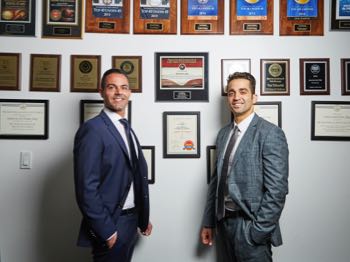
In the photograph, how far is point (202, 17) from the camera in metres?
1.97

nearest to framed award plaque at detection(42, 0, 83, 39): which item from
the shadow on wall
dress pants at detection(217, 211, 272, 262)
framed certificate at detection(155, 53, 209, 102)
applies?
framed certificate at detection(155, 53, 209, 102)

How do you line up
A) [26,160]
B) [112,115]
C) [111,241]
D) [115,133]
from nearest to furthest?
[111,241] < [115,133] < [112,115] < [26,160]

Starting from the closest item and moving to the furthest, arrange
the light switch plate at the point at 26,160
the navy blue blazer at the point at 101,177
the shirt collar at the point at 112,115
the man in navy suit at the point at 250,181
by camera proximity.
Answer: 1. the navy blue blazer at the point at 101,177
2. the man in navy suit at the point at 250,181
3. the shirt collar at the point at 112,115
4. the light switch plate at the point at 26,160

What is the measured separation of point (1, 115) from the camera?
1.93 meters

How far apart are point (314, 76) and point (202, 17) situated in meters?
0.88

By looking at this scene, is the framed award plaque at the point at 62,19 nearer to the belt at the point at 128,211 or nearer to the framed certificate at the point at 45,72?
the framed certificate at the point at 45,72

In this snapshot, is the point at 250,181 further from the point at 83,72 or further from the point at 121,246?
the point at 83,72

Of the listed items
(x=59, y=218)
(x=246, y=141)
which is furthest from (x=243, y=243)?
(x=59, y=218)

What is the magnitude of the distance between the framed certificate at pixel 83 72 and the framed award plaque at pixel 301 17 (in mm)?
1324

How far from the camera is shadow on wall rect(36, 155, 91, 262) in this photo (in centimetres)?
192

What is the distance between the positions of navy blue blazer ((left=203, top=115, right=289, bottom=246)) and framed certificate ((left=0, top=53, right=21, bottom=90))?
60.8 inches

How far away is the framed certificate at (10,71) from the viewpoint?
6.32 feet

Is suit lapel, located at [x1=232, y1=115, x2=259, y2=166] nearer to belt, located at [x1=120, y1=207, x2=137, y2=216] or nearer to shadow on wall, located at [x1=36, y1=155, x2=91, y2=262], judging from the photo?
belt, located at [x1=120, y1=207, x2=137, y2=216]

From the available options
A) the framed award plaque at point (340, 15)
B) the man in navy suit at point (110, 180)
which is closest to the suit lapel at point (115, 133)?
the man in navy suit at point (110, 180)
